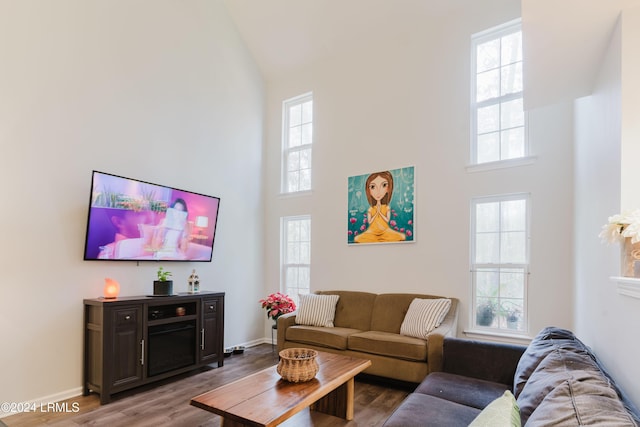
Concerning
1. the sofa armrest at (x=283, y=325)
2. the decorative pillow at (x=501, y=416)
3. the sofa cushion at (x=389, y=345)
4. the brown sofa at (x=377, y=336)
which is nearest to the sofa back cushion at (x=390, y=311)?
the brown sofa at (x=377, y=336)

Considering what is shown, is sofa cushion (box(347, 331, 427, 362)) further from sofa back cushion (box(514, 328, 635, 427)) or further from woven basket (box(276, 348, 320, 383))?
sofa back cushion (box(514, 328, 635, 427))

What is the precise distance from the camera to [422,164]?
4.42 metres

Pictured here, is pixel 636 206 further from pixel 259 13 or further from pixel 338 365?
pixel 259 13

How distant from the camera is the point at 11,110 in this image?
3133 mm

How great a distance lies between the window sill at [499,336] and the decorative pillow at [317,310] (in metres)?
1.54

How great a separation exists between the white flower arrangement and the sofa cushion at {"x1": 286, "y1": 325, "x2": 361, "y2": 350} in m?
2.86

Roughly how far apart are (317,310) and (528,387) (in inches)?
123

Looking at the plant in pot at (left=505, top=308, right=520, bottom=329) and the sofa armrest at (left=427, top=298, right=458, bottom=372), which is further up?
the plant in pot at (left=505, top=308, right=520, bottom=329)

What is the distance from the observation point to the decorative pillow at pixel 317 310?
4438 mm

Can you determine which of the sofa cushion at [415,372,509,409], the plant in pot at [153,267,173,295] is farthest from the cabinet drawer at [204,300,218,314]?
the sofa cushion at [415,372,509,409]

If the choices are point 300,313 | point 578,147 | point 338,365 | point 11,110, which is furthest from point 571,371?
point 11,110

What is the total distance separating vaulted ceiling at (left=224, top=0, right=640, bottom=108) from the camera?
192 centimetres

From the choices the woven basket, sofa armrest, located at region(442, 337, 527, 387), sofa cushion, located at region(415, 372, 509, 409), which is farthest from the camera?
sofa armrest, located at region(442, 337, 527, 387)

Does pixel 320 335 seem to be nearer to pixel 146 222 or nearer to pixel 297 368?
pixel 297 368
